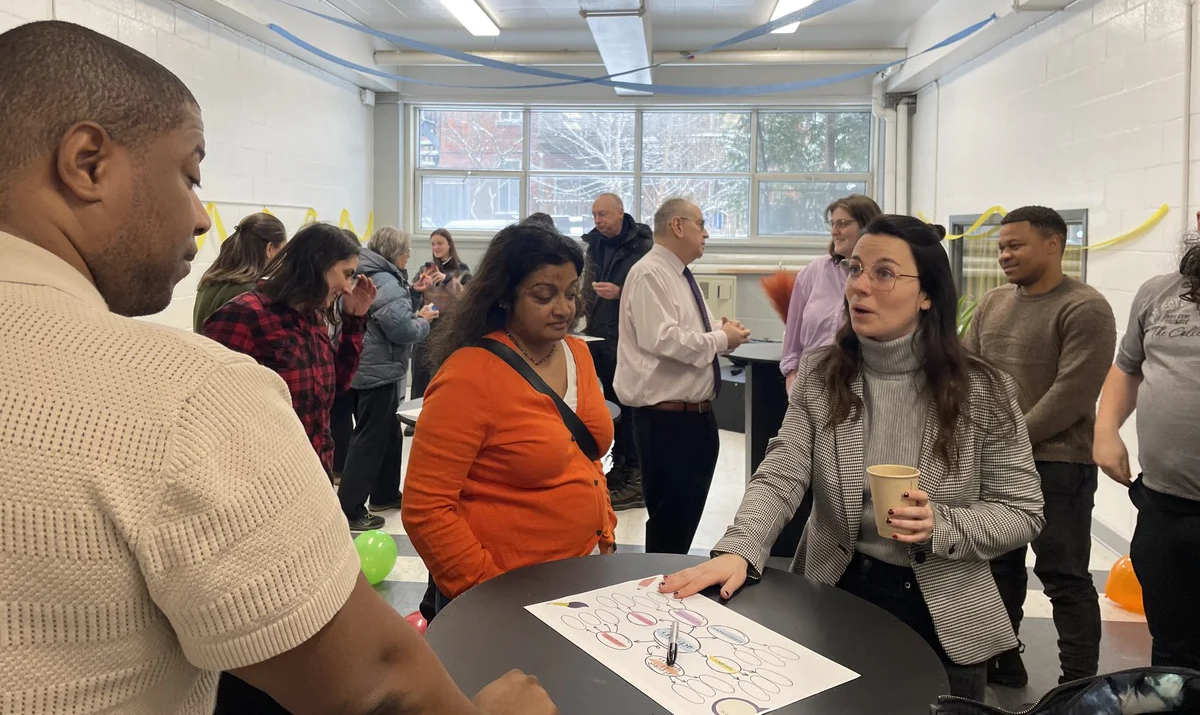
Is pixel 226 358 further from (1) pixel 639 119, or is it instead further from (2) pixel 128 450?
(1) pixel 639 119

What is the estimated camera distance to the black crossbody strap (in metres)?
1.86

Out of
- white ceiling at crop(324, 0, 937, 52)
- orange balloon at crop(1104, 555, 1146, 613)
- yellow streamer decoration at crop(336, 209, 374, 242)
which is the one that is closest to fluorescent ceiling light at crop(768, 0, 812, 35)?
white ceiling at crop(324, 0, 937, 52)

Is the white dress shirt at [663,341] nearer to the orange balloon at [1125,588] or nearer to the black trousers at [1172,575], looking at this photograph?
the black trousers at [1172,575]

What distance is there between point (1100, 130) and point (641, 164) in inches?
202

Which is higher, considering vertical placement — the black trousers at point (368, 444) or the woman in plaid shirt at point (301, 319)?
the woman in plaid shirt at point (301, 319)

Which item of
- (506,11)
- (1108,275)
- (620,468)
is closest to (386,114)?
(506,11)

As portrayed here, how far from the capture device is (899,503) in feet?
5.02

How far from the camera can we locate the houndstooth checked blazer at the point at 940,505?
1.66 metres

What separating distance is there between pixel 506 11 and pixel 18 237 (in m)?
7.35

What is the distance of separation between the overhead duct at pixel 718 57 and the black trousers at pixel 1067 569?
18.7ft

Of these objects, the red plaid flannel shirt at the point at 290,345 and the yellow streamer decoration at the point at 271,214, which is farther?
the yellow streamer decoration at the point at 271,214

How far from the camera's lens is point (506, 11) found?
7.45 m

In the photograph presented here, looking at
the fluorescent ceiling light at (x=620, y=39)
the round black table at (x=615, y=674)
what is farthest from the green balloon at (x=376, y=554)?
the fluorescent ceiling light at (x=620, y=39)

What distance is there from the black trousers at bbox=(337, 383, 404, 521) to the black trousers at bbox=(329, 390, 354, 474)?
39mm
